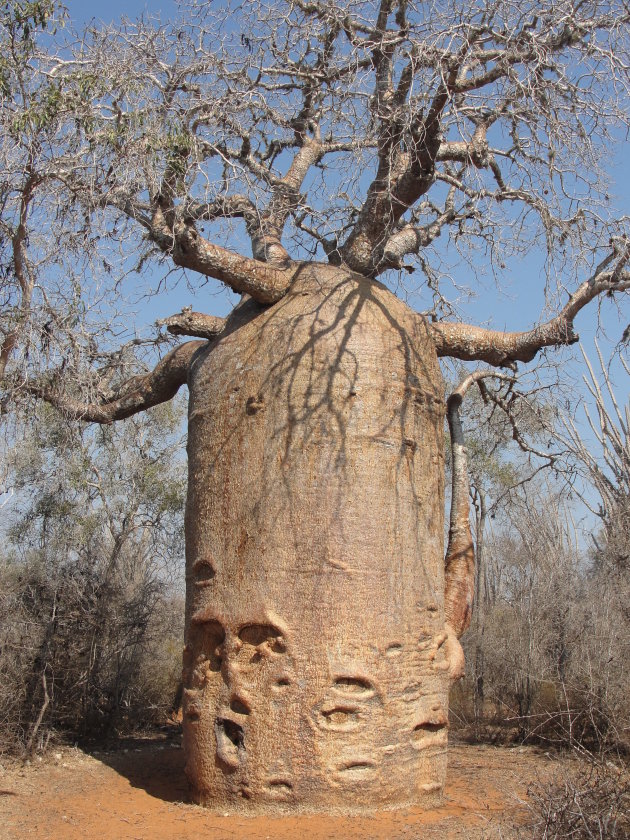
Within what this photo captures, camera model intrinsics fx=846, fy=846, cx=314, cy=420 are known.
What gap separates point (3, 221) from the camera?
4676 millimetres

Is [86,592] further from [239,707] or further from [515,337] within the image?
[515,337]

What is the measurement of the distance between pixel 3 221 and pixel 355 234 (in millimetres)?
2096

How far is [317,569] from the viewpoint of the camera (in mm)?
4262

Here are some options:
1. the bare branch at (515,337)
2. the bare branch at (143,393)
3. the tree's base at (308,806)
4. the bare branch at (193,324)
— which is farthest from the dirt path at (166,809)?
the bare branch at (193,324)

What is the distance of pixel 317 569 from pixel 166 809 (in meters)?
1.49

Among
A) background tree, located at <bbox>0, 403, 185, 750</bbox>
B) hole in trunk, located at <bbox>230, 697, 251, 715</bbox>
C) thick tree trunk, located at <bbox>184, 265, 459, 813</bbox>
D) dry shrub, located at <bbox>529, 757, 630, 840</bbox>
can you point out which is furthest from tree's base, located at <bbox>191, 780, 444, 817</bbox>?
background tree, located at <bbox>0, 403, 185, 750</bbox>

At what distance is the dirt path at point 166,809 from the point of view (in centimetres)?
388

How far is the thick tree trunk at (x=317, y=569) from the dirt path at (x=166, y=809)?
0.47 ft

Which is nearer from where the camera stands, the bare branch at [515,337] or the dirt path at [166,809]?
the dirt path at [166,809]

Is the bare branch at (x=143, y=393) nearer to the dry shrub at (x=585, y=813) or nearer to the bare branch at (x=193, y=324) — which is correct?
the bare branch at (x=193, y=324)

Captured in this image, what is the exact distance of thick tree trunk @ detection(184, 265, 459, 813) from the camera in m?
4.13

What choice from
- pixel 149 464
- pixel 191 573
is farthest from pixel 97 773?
pixel 149 464

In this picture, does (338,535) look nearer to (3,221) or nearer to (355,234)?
(355,234)

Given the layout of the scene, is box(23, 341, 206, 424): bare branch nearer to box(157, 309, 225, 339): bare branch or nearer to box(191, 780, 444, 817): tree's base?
box(157, 309, 225, 339): bare branch
